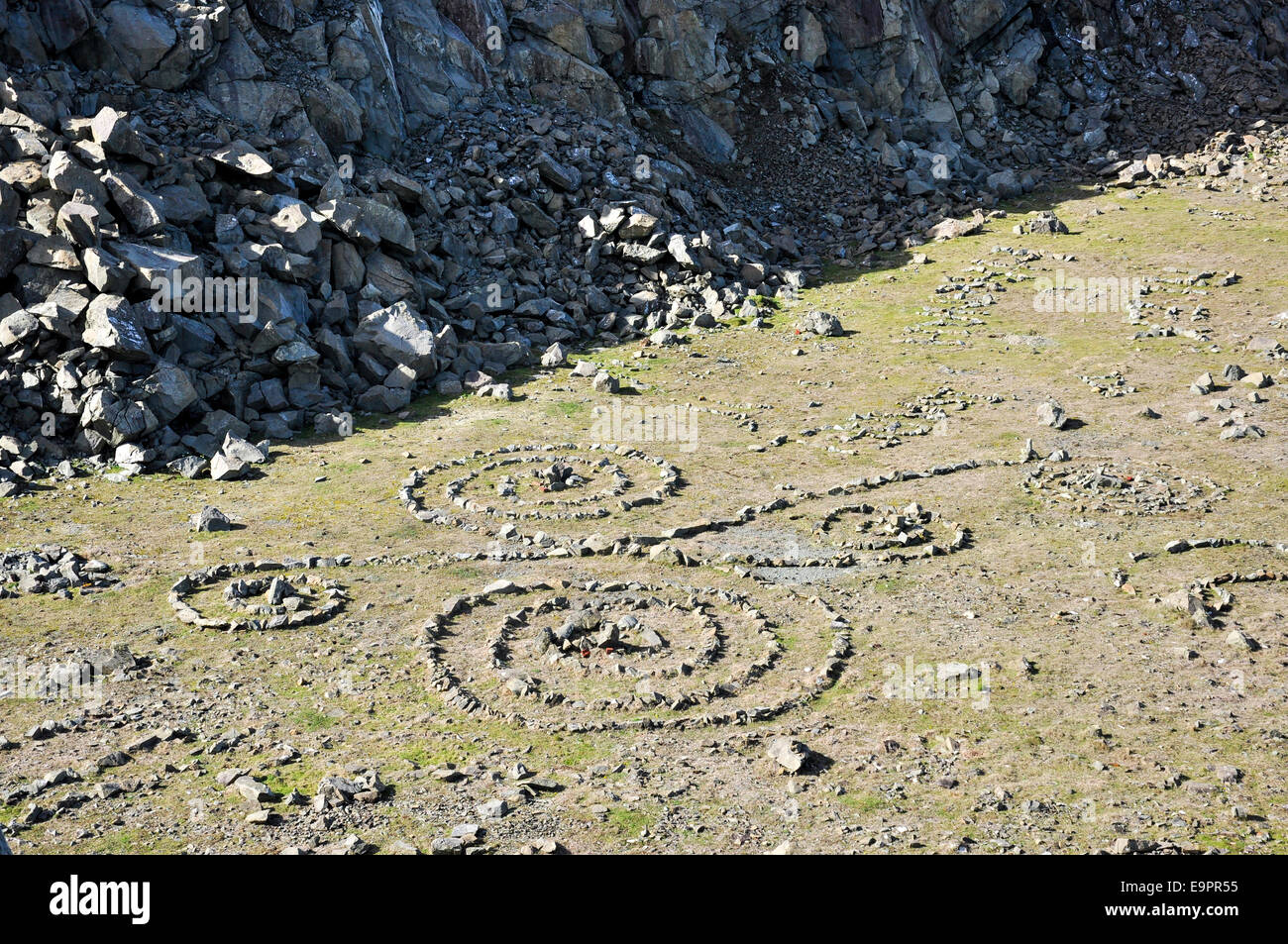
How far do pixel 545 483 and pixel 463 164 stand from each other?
16.3 meters

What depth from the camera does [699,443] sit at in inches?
981

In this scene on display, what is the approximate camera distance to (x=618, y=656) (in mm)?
15664

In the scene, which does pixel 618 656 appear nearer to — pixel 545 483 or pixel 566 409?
pixel 545 483

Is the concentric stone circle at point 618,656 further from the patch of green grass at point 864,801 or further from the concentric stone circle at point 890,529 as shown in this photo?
the concentric stone circle at point 890,529

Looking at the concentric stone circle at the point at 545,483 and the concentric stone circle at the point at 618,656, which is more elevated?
the concentric stone circle at the point at 545,483

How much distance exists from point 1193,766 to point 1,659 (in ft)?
49.3

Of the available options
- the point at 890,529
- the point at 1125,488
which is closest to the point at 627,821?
the point at 890,529

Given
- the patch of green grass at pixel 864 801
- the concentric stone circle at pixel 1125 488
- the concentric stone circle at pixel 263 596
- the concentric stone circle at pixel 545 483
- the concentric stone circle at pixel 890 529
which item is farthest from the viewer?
the concentric stone circle at pixel 545 483

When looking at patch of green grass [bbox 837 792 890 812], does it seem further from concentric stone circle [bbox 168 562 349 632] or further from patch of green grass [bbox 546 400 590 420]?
patch of green grass [bbox 546 400 590 420]

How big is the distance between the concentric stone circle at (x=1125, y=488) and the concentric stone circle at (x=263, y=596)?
1260cm

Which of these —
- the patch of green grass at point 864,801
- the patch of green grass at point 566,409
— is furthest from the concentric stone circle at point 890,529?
the patch of green grass at point 566,409

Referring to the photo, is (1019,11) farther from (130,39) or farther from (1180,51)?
(130,39)

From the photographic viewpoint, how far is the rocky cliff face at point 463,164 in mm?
25047

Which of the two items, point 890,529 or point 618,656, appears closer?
point 618,656
